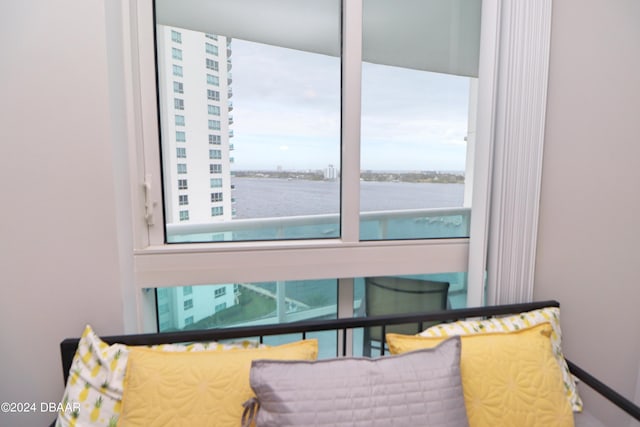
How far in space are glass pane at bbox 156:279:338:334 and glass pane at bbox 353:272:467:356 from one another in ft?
0.49

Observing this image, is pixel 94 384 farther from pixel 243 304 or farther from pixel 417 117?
pixel 417 117

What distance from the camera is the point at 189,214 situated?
1.32 meters

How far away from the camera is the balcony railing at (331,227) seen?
52.6 inches

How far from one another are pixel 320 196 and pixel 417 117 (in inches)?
21.9

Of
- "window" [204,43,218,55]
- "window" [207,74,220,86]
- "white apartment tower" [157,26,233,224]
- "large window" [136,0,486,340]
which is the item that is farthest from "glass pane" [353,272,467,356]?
"window" [204,43,218,55]

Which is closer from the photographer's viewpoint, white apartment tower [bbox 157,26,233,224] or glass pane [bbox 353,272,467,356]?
white apartment tower [bbox 157,26,233,224]

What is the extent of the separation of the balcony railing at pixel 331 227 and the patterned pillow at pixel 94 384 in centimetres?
45

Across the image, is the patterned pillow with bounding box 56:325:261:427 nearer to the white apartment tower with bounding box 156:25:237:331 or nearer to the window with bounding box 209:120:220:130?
the white apartment tower with bounding box 156:25:237:331

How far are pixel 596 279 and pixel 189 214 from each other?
5.82ft

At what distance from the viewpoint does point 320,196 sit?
4.59ft

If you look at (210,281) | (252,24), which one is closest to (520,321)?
(210,281)

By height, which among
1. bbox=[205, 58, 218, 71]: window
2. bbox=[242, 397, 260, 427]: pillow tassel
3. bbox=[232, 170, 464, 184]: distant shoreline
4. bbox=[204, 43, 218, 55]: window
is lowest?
bbox=[242, 397, 260, 427]: pillow tassel

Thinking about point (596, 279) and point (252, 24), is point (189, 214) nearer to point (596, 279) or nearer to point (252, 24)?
point (252, 24)

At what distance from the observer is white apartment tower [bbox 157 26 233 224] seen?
4.11 feet
